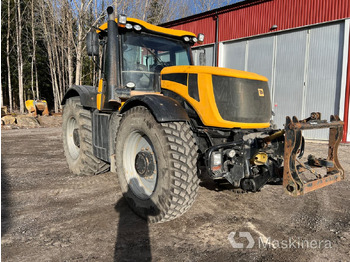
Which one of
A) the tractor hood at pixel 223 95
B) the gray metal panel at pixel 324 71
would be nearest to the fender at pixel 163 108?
the tractor hood at pixel 223 95

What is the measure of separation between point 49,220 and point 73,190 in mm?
1112

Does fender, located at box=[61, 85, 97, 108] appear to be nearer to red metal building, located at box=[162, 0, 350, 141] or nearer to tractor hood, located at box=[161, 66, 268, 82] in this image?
tractor hood, located at box=[161, 66, 268, 82]

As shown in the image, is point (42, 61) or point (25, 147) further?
point (42, 61)

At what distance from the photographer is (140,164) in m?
3.45

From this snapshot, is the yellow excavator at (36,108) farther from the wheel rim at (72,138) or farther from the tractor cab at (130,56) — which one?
the tractor cab at (130,56)

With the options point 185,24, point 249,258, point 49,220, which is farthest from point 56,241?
point 185,24

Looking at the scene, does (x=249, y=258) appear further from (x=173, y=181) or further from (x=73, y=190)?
(x=73, y=190)

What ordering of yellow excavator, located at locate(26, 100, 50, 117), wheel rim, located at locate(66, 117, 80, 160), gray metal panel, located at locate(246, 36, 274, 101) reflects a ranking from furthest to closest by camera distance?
yellow excavator, located at locate(26, 100, 50, 117) < gray metal panel, located at locate(246, 36, 274, 101) < wheel rim, located at locate(66, 117, 80, 160)

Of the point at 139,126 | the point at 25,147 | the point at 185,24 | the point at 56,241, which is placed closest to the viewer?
the point at 56,241

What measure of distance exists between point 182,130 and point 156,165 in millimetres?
582

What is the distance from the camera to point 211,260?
98.5 inches

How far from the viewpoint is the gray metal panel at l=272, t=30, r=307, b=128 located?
10.6m

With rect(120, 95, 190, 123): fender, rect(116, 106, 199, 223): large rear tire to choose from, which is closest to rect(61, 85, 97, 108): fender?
rect(116, 106, 199, 223): large rear tire

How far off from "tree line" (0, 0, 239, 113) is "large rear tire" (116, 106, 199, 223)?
28.0 ft
